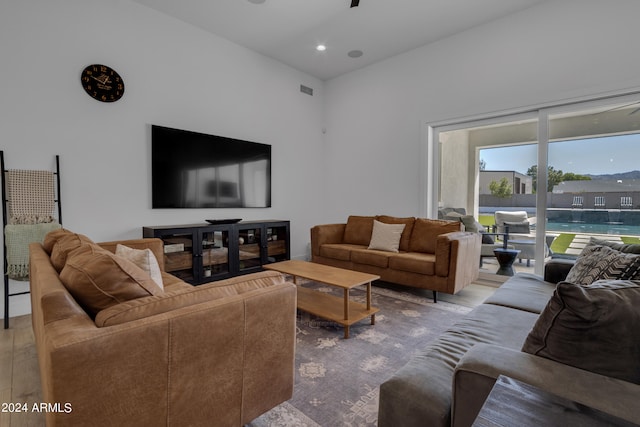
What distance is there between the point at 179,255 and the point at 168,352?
8.87 ft

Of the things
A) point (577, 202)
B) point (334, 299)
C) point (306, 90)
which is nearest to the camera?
Result: point (334, 299)

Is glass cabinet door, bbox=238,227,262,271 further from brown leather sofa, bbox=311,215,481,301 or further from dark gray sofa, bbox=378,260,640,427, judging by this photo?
dark gray sofa, bbox=378,260,640,427

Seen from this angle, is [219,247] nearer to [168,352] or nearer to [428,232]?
[428,232]

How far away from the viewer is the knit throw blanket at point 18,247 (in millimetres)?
2508

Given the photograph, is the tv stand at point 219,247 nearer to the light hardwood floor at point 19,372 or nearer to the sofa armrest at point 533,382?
the light hardwood floor at point 19,372

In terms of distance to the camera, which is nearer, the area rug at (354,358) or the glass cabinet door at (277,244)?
the area rug at (354,358)

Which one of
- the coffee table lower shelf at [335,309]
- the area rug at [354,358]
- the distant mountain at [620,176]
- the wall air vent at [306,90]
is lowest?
the area rug at [354,358]

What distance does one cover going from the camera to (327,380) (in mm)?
1813

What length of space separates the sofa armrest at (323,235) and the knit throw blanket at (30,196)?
2770mm

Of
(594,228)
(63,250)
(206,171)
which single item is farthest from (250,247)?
(594,228)

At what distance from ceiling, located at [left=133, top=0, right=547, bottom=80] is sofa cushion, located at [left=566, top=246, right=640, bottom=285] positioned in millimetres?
2923

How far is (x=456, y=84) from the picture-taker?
4047 mm

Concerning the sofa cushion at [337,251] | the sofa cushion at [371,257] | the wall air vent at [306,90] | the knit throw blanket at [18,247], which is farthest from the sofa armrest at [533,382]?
the wall air vent at [306,90]

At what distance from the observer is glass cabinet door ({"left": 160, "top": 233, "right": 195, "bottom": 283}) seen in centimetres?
340
